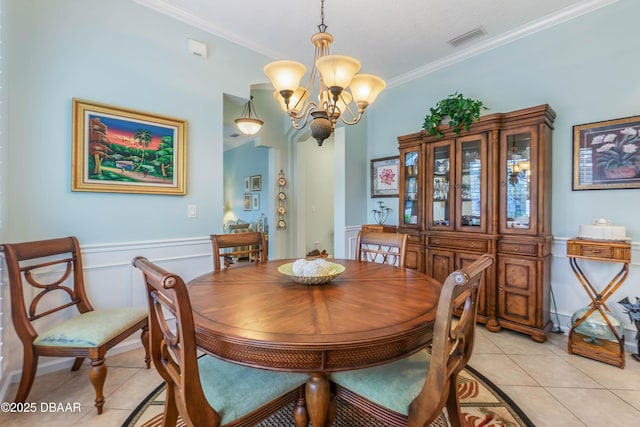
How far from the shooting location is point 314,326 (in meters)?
1.05

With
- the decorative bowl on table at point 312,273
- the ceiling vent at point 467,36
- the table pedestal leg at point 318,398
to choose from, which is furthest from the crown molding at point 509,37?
the table pedestal leg at point 318,398

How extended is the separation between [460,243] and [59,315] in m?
3.40

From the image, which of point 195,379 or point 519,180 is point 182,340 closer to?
point 195,379

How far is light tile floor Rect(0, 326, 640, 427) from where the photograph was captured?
5.21 ft

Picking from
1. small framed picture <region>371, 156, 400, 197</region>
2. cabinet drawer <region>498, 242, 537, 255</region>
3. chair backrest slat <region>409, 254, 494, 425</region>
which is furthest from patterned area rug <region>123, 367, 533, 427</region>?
small framed picture <region>371, 156, 400, 197</region>

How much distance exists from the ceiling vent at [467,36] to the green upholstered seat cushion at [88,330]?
3746 mm

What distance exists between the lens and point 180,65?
2.58m

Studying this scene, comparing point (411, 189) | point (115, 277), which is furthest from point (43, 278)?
point (411, 189)

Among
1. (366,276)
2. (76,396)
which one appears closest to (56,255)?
(76,396)

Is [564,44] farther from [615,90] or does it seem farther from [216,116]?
[216,116]

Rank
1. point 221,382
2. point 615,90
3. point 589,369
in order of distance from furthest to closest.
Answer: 1. point 615,90
2. point 589,369
3. point 221,382

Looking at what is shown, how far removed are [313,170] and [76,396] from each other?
15.2 ft

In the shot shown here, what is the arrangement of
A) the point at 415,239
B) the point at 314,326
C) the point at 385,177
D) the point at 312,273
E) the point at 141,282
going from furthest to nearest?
the point at 385,177
the point at 415,239
the point at 141,282
the point at 312,273
the point at 314,326

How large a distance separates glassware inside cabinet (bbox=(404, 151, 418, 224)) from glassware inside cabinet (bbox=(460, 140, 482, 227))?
53 cm
